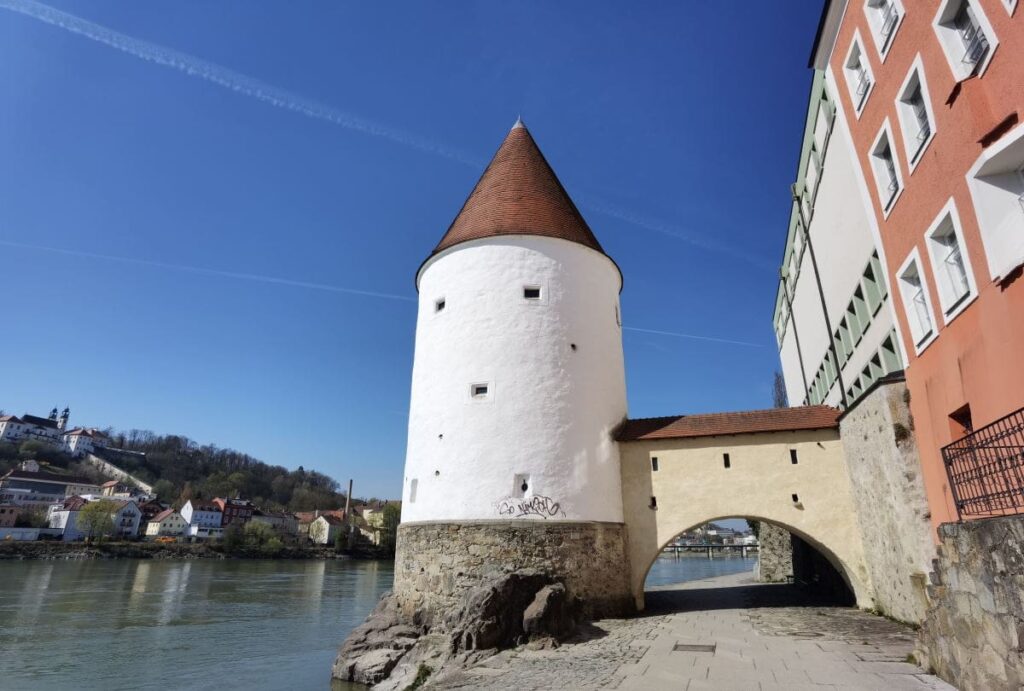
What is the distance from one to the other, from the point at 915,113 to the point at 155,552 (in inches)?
2716

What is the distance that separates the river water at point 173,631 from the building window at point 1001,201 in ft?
40.0

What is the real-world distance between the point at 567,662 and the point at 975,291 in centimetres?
656

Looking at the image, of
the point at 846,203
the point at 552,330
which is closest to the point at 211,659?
the point at 552,330

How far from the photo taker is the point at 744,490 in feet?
36.8

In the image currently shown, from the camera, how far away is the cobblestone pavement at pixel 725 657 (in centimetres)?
589

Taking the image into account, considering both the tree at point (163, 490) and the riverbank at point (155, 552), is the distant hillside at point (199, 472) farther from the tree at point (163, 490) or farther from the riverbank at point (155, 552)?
the riverbank at point (155, 552)

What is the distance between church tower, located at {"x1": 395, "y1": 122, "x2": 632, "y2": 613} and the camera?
34.7 feet

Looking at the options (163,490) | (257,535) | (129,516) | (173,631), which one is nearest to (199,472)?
(163,490)

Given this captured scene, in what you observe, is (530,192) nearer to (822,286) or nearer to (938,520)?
(822,286)

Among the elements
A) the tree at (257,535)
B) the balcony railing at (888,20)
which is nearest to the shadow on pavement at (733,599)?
the balcony railing at (888,20)

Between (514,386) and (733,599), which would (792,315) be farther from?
(514,386)

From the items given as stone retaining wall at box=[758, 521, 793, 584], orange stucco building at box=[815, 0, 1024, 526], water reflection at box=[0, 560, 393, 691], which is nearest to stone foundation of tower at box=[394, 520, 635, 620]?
water reflection at box=[0, 560, 393, 691]

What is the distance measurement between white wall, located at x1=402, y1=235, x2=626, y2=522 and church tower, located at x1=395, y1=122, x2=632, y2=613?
31 millimetres

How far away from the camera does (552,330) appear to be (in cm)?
1215
